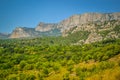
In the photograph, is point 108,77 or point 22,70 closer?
point 108,77

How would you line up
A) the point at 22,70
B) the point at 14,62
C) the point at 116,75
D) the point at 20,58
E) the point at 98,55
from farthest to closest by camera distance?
the point at 20,58 < the point at 14,62 < the point at 22,70 < the point at 98,55 < the point at 116,75

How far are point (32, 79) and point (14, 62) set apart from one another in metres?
63.8

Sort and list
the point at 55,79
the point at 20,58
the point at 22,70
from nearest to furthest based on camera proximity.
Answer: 1. the point at 55,79
2. the point at 22,70
3. the point at 20,58

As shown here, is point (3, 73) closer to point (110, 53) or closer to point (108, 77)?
point (110, 53)

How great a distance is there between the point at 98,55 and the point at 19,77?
55842 millimetres

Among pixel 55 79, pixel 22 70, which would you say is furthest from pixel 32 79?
pixel 22 70

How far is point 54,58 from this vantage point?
593 feet

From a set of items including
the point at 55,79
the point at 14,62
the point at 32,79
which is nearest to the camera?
the point at 55,79

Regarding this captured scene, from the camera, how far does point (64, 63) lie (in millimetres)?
153375

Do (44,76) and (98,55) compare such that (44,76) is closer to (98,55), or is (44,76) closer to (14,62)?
(98,55)

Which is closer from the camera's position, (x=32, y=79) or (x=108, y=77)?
(x=108, y=77)

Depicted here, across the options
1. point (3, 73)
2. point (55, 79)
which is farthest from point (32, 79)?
point (3, 73)

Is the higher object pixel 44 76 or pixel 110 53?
pixel 110 53

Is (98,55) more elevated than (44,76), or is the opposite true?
(98,55)
